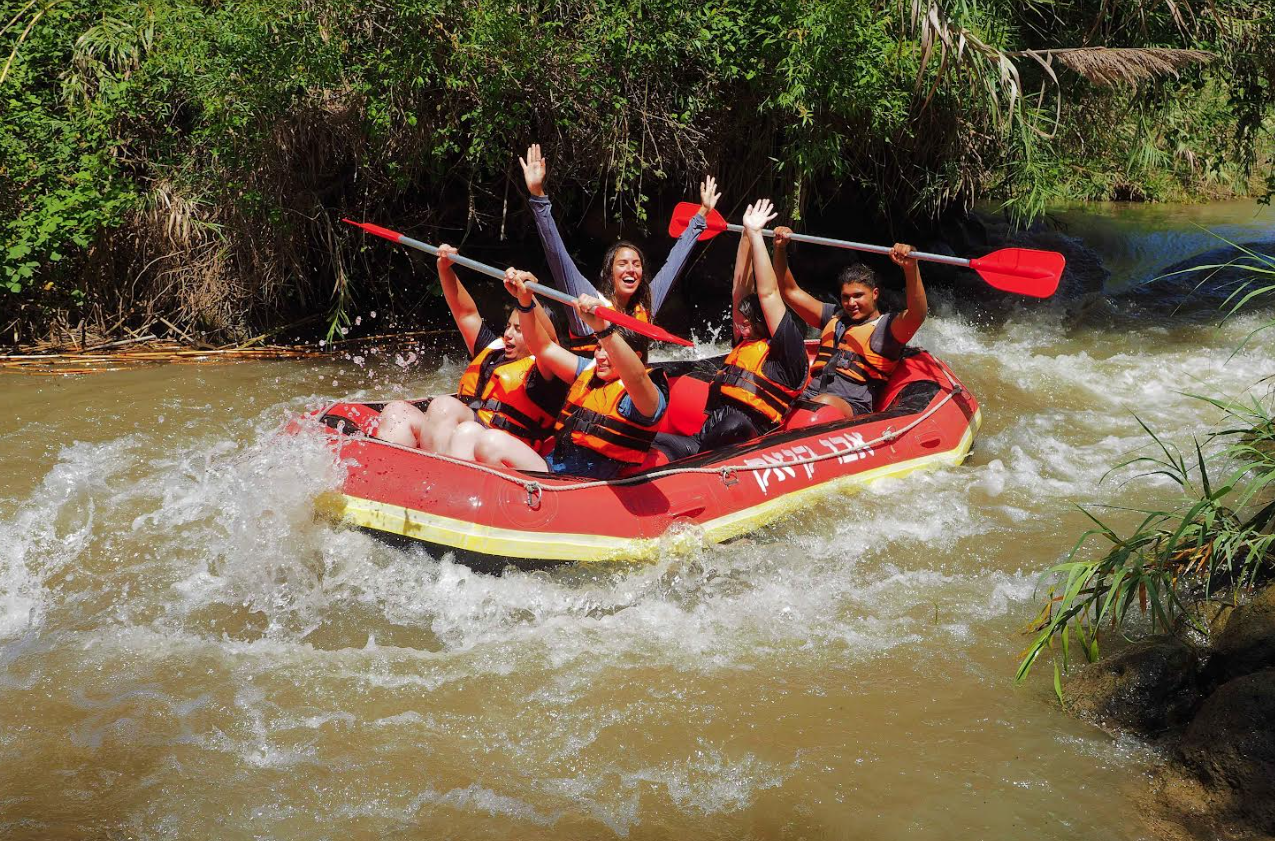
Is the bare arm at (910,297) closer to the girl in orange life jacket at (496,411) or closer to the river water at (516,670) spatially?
the river water at (516,670)

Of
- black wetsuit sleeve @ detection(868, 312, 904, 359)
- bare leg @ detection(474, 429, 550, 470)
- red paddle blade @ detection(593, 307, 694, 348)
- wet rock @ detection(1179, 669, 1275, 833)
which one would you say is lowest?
wet rock @ detection(1179, 669, 1275, 833)

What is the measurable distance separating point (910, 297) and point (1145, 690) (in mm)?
2115

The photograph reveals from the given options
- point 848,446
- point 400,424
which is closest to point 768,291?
point 848,446

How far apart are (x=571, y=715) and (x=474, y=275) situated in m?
4.53

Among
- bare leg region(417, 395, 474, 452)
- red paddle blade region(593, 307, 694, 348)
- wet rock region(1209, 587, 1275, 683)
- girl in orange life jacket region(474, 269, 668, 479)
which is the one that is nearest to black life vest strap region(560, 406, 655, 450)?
girl in orange life jacket region(474, 269, 668, 479)

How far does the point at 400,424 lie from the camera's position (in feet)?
13.5

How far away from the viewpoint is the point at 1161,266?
8.66 m

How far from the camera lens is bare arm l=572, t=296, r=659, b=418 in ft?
11.3

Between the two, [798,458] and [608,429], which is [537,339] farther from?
[798,458]

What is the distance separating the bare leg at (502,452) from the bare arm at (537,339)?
0.29 meters

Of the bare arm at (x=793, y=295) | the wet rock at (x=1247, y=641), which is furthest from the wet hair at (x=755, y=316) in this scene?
the wet rock at (x=1247, y=641)

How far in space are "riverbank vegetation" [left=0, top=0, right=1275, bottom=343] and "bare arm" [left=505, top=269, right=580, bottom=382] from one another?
245 cm

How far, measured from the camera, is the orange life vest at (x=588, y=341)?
163 inches

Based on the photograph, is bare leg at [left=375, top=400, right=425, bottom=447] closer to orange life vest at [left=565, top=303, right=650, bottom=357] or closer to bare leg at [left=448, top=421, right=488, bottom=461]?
bare leg at [left=448, top=421, right=488, bottom=461]
